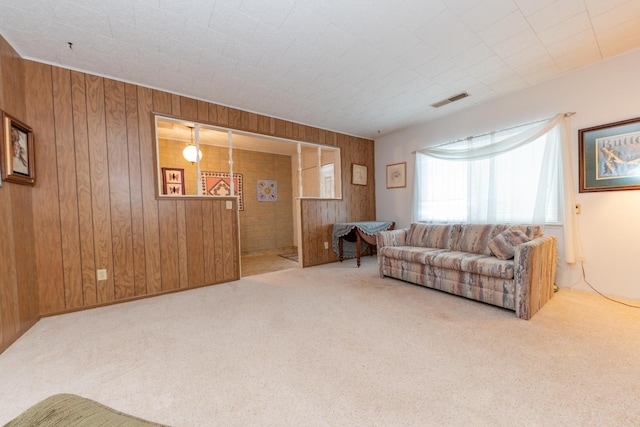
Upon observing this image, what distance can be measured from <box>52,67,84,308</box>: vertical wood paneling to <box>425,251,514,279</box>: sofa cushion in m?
3.76

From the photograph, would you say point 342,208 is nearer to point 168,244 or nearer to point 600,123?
point 168,244

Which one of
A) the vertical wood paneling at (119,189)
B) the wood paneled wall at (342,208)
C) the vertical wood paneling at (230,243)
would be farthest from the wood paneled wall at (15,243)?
the wood paneled wall at (342,208)

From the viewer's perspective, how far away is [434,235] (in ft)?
11.3

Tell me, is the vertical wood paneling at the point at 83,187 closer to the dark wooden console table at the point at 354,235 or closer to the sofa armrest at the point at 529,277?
the dark wooden console table at the point at 354,235

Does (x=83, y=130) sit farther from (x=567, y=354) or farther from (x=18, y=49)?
(x=567, y=354)

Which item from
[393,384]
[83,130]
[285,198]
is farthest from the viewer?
[285,198]

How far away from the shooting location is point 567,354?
1.63m

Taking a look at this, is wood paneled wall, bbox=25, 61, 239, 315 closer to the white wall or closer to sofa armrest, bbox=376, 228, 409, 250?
sofa armrest, bbox=376, 228, 409, 250

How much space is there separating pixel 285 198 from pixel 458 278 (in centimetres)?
445

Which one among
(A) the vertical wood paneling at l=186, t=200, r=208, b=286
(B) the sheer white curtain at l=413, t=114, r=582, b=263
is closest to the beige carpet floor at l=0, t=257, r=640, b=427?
Result: (A) the vertical wood paneling at l=186, t=200, r=208, b=286

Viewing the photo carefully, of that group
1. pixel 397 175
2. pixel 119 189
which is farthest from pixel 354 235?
pixel 119 189

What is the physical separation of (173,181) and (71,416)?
4.81 m

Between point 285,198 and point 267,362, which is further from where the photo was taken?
point 285,198

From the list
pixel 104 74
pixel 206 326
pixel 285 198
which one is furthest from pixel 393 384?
pixel 285 198
